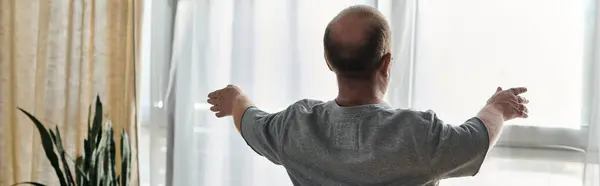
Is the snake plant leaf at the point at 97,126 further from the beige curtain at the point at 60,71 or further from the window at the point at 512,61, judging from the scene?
the window at the point at 512,61

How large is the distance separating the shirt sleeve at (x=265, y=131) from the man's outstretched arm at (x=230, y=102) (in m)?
0.04

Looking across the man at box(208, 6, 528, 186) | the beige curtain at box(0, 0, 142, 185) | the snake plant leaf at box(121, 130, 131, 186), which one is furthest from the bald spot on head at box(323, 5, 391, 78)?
the beige curtain at box(0, 0, 142, 185)

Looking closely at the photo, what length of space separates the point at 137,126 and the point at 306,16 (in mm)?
608

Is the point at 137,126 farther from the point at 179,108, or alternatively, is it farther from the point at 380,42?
the point at 380,42

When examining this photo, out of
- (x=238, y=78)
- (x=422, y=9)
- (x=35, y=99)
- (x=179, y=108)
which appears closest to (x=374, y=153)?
(x=422, y=9)

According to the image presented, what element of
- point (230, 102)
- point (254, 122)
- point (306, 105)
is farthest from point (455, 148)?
point (230, 102)

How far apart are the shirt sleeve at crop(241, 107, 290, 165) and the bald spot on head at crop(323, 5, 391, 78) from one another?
0.58ft

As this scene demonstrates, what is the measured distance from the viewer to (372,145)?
4.30 feet

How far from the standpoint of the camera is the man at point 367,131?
4.22 ft

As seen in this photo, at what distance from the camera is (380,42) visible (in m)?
1.34

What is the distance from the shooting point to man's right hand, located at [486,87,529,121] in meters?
1.41

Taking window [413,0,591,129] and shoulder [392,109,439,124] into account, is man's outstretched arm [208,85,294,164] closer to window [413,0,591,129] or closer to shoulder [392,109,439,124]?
shoulder [392,109,439,124]

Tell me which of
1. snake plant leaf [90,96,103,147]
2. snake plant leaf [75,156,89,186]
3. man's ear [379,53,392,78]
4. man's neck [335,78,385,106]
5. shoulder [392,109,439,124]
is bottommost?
snake plant leaf [75,156,89,186]

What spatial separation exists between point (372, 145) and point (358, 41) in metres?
0.20
